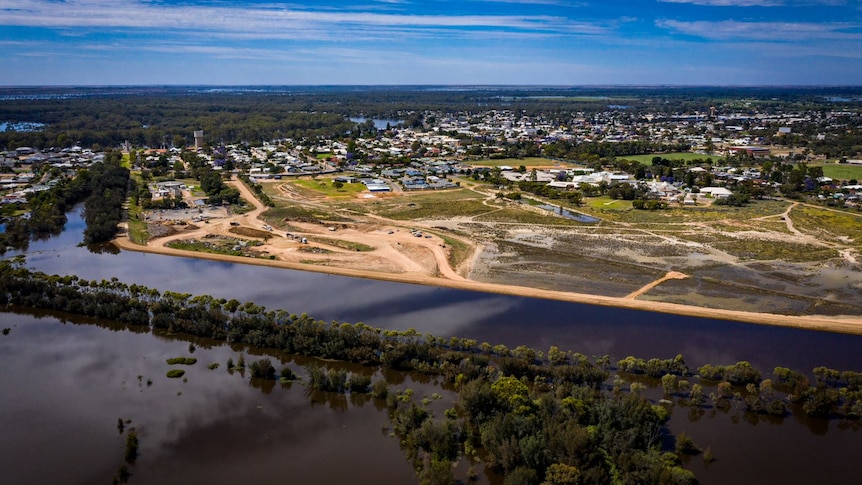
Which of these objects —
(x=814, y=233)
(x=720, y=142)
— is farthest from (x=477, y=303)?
(x=720, y=142)

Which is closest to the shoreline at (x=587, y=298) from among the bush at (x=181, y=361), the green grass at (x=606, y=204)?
the bush at (x=181, y=361)

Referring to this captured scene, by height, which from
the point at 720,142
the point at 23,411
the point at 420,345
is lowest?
the point at 23,411

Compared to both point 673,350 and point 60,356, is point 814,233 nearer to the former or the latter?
point 673,350

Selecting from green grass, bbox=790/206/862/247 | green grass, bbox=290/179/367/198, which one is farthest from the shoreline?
green grass, bbox=290/179/367/198

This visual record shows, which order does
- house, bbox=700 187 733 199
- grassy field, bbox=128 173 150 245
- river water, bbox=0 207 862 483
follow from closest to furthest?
river water, bbox=0 207 862 483, grassy field, bbox=128 173 150 245, house, bbox=700 187 733 199

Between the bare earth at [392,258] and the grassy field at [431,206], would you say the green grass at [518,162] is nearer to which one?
the grassy field at [431,206]

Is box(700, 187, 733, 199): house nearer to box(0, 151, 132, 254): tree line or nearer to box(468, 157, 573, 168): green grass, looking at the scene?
box(468, 157, 573, 168): green grass
